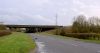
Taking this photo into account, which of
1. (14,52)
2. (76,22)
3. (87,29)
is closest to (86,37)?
(87,29)

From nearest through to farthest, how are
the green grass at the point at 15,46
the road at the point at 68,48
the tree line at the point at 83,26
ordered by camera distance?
1. the green grass at the point at 15,46
2. the road at the point at 68,48
3. the tree line at the point at 83,26

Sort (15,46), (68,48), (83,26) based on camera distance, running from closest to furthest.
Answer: (15,46) → (68,48) → (83,26)

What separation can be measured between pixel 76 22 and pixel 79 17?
487cm

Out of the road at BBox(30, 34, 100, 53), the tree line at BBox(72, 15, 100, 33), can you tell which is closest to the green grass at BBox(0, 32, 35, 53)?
the road at BBox(30, 34, 100, 53)

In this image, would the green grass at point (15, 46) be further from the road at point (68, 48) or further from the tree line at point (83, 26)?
the tree line at point (83, 26)

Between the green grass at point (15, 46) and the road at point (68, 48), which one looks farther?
the road at point (68, 48)

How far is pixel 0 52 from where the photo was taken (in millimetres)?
20625

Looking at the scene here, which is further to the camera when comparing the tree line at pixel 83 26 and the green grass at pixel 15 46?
the tree line at pixel 83 26

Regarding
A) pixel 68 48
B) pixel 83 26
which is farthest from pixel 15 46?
pixel 83 26

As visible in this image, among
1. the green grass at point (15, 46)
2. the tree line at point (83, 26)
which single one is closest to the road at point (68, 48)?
the green grass at point (15, 46)

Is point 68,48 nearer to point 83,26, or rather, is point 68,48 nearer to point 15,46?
point 15,46

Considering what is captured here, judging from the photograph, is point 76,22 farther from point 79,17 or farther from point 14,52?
point 14,52

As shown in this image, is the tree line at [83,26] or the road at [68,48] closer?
the road at [68,48]

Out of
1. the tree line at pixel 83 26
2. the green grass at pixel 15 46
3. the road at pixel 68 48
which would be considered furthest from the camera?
the tree line at pixel 83 26
